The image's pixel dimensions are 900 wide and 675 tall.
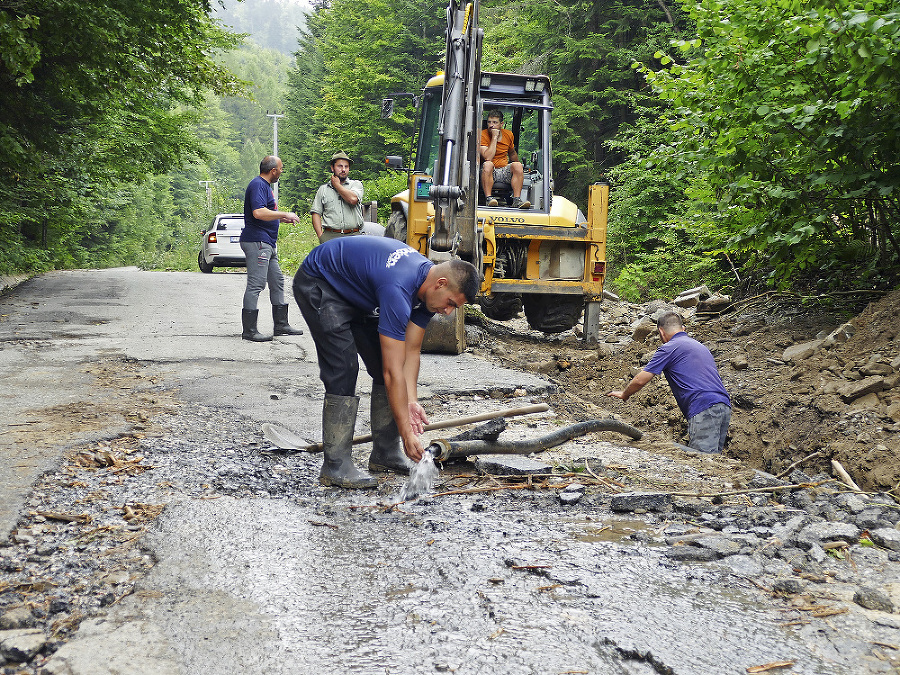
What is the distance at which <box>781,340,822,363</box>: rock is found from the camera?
7.11 m

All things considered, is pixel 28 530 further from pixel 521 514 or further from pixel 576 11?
pixel 576 11

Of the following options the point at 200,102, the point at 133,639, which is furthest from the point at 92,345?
the point at 200,102

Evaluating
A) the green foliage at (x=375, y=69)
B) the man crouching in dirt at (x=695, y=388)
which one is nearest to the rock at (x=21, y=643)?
the man crouching in dirt at (x=695, y=388)

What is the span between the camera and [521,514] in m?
3.84

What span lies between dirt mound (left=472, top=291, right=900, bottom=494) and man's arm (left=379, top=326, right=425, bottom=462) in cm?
243

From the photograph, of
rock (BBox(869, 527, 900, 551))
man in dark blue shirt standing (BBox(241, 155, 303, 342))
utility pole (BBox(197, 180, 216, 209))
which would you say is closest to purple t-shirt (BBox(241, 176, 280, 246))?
man in dark blue shirt standing (BBox(241, 155, 303, 342))

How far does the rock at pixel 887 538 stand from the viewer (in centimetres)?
330

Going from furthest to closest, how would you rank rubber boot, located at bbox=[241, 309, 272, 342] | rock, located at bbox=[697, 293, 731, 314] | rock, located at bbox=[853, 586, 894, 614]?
rock, located at bbox=[697, 293, 731, 314], rubber boot, located at bbox=[241, 309, 272, 342], rock, located at bbox=[853, 586, 894, 614]

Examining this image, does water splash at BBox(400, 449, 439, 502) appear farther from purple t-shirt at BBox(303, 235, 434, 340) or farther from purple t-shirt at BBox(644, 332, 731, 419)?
purple t-shirt at BBox(644, 332, 731, 419)

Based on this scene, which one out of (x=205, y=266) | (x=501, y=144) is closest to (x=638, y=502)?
(x=501, y=144)

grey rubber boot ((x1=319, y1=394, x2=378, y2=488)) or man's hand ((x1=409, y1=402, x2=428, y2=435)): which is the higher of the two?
man's hand ((x1=409, y1=402, x2=428, y2=435))

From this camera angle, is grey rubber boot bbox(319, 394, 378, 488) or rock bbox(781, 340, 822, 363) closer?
grey rubber boot bbox(319, 394, 378, 488)

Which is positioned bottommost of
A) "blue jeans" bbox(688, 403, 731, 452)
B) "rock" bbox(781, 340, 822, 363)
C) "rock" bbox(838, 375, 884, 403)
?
"blue jeans" bbox(688, 403, 731, 452)

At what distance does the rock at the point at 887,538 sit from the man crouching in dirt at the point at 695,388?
8.64 ft
